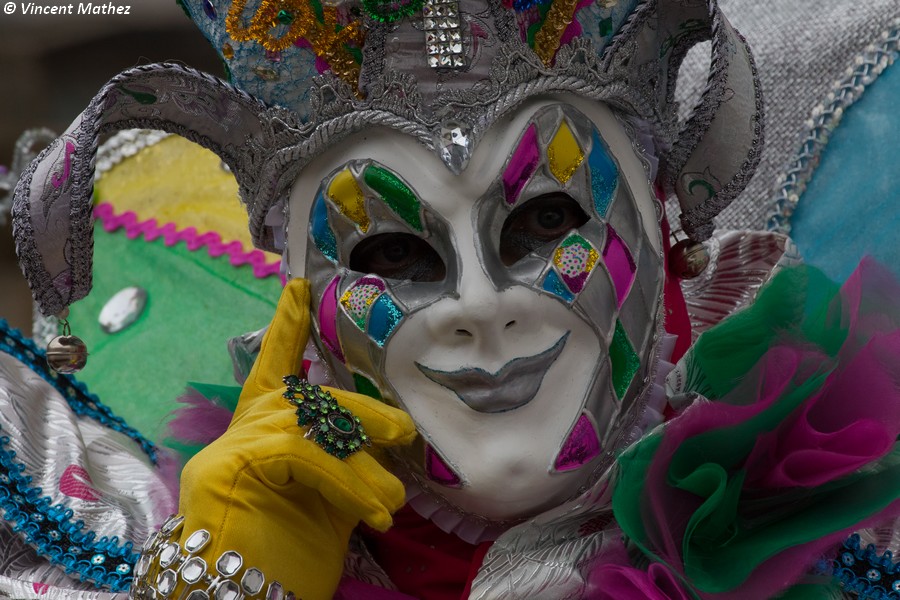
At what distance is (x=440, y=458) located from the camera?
150cm

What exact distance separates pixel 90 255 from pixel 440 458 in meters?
0.49

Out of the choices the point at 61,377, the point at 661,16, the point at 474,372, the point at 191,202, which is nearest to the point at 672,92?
the point at 661,16

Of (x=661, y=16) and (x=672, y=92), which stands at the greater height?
(x=661, y=16)

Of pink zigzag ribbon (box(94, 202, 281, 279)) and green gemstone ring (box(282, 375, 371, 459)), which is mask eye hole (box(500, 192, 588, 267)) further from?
pink zigzag ribbon (box(94, 202, 281, 279))

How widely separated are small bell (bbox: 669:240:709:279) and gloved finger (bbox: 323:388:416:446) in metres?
0.46

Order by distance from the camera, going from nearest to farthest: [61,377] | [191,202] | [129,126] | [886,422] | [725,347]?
[886,422]
[725,347]
[129,126]
[61,377]
[191,202]

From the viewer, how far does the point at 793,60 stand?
221 cm

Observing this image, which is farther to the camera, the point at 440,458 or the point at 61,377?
the point at 61,377

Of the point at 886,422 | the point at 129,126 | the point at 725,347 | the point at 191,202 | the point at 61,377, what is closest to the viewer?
the point at 886,422

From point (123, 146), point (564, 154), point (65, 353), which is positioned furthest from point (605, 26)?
point (123, 146)

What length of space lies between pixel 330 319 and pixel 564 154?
34cm

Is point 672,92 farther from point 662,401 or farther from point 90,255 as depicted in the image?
point 90,255

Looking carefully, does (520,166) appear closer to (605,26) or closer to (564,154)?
(564,154)

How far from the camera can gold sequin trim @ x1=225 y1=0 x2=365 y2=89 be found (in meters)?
1.57
